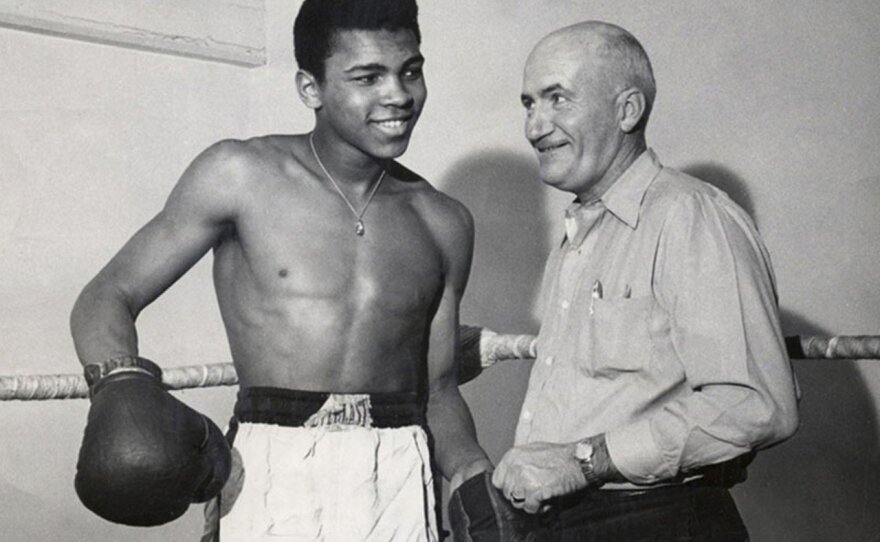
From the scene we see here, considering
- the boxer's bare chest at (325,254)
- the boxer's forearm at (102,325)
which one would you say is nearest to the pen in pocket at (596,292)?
the boxer's bare chest at (325,254)

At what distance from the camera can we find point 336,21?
1.84m

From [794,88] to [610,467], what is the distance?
2.10m

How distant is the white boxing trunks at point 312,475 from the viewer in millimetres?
1745

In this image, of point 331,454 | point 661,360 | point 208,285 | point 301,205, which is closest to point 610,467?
point 661,360

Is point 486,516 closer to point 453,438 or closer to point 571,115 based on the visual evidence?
point 453,438

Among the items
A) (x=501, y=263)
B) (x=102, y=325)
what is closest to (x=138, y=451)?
(x=102, y=325)

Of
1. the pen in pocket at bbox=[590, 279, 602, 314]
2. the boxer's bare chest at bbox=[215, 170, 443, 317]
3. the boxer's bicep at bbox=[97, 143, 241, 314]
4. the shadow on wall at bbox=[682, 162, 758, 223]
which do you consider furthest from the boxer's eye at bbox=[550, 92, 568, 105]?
the shadow on wall at bbox=[682, 162, 758, 223]

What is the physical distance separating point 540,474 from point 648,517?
17cm

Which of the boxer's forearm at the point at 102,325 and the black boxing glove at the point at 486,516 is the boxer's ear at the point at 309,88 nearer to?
the boxer's forearm at the point at 102,325

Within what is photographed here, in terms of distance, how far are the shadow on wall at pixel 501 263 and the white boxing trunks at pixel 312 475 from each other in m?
1.60

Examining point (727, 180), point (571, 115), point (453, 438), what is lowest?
point (453, 438)

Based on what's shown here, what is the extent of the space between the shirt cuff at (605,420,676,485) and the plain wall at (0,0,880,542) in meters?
1.87

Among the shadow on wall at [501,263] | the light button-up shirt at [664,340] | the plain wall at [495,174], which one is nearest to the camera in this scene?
the light button-up shirt at [664,340]

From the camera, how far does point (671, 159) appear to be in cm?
325
